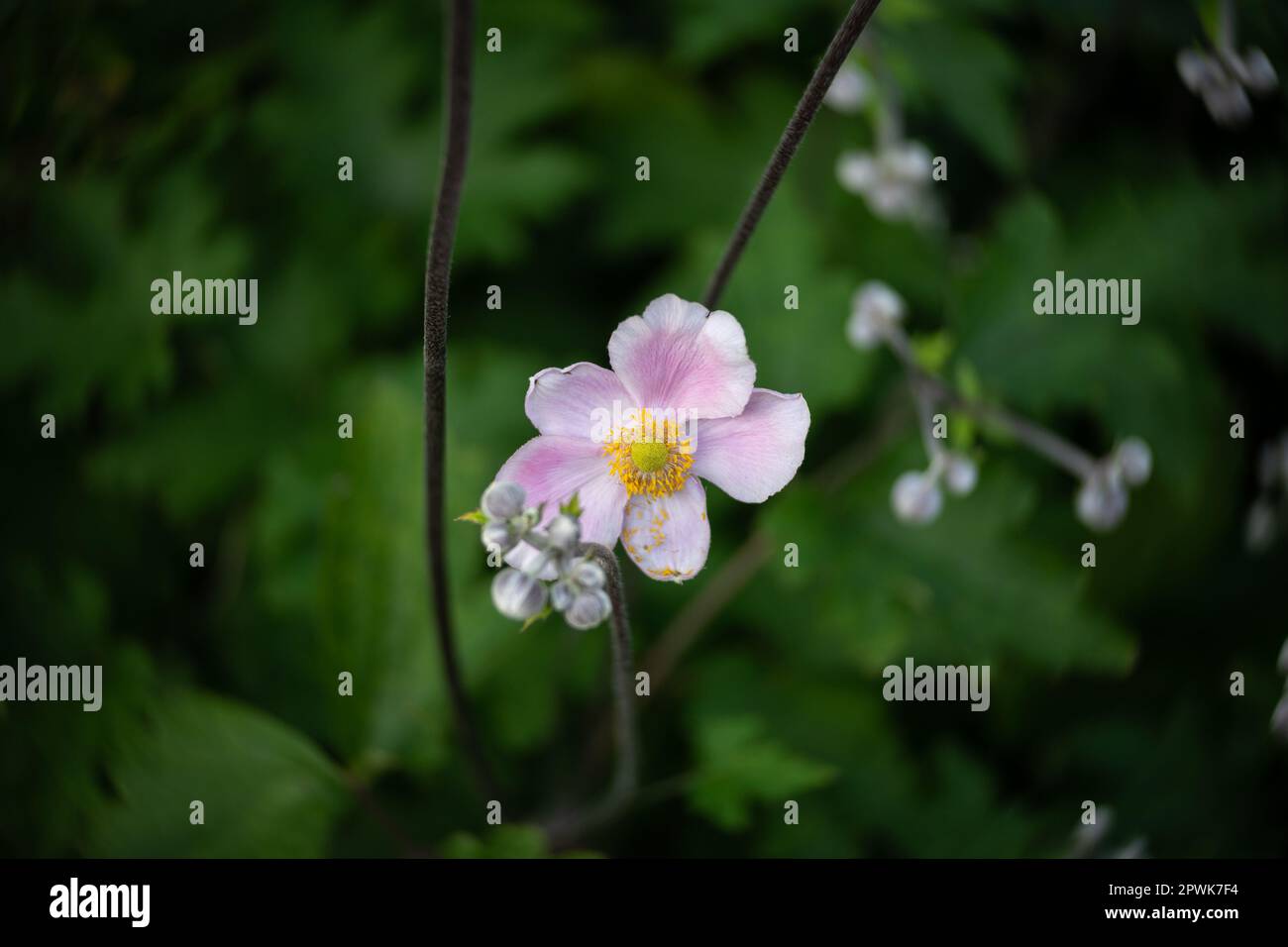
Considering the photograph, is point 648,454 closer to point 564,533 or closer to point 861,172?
point 564,533

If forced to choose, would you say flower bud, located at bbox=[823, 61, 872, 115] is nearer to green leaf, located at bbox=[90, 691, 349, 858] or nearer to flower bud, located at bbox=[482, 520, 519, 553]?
flower bud, located at bbox=[482, 520, 519, 553]

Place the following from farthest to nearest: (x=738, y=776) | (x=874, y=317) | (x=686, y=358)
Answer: (x=874, y=317)
(x=738, y=776)
(x=686, y=358)

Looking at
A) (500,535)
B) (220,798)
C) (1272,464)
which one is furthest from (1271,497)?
(220,798)

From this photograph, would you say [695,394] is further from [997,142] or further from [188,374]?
[188,374]

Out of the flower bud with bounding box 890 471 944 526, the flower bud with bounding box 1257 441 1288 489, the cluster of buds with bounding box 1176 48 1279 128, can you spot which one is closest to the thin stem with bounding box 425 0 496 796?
the flower bud with bounding box 890 471 944 526

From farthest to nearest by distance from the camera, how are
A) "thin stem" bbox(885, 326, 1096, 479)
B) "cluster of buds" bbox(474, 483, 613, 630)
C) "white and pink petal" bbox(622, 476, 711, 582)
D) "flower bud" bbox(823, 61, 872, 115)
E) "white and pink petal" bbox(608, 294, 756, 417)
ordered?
"flower bud" bbox(823, 61, 872, 115) < "thin stem" bbox(885, 326, 1096, 479) < "white and pink petal" bbox(622, 476, 711, 582) < "white and pink petal" bbox(608, 294, 756, 417) < "cluster of buds" bbox(474, 483, 613, 630)

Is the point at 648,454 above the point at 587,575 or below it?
above

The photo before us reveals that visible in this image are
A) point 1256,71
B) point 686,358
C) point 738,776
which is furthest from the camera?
point 738,776

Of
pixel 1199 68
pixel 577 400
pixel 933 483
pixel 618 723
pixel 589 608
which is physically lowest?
pixel 618 723

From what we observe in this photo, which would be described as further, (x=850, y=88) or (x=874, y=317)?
(x=850, y=88)
